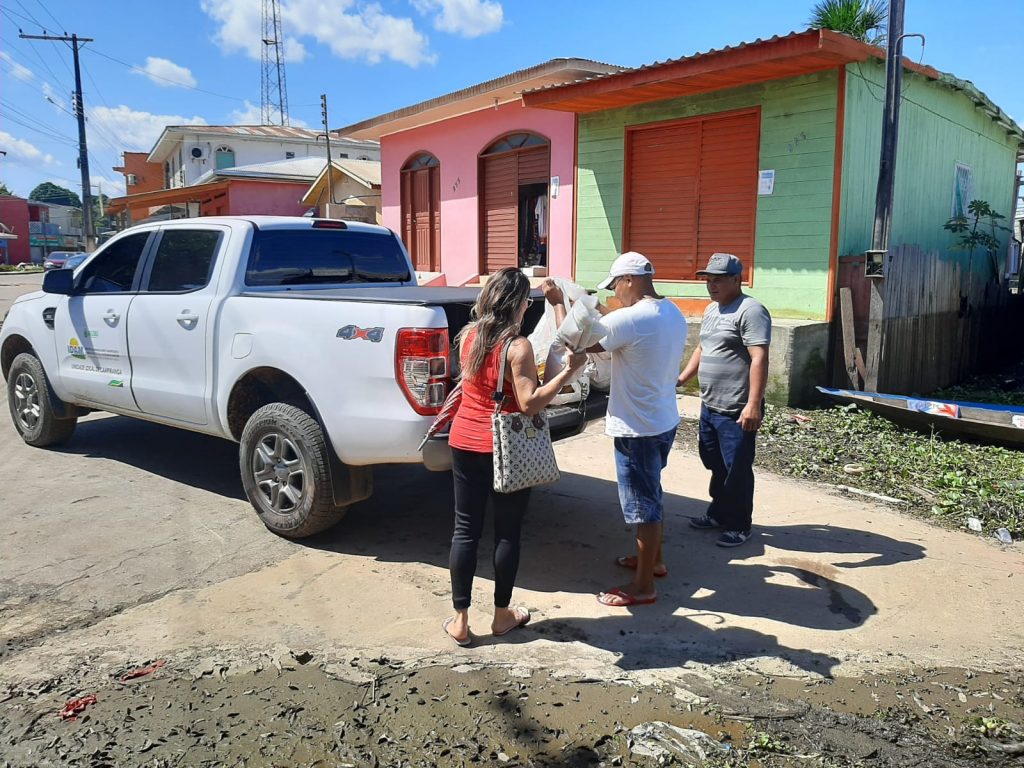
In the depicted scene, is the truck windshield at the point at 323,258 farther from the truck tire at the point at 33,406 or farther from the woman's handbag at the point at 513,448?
the truck tire at the point at 33,406

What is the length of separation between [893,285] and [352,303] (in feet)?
23.2

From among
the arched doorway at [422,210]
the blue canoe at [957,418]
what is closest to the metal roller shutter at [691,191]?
the blue canoe at [957,418]

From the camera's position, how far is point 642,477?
152 inches

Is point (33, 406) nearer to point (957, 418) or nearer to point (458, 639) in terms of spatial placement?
point (458, 639)

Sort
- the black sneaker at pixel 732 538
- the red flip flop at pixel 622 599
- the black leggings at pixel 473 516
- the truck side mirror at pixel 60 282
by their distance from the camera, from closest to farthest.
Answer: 1. the black leggings at pixel 473 516
2. the red flip flop at pixel 622 599
3. the black sneaker at pixel 732 538
4. the truck side mirror at pixel 60 282

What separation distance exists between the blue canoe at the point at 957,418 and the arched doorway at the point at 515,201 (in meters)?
6.56

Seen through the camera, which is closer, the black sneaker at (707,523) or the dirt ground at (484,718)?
the dirt ground at (484,718)

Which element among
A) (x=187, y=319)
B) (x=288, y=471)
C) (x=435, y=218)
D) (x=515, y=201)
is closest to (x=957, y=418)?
(x=288, y=471)

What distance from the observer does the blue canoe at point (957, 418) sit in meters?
7.04

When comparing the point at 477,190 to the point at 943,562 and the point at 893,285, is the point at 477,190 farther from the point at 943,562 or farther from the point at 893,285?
the point at 943,562

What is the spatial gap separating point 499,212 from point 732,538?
999 cm

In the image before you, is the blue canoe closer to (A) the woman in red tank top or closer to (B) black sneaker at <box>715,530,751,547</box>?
(B) black sneaker at <box>715,530,751,547</box>

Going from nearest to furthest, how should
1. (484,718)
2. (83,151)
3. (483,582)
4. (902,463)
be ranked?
(484,718) → (483,582) → (902,463) → (83,151)

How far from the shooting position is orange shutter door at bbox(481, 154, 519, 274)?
13586 millimetres
